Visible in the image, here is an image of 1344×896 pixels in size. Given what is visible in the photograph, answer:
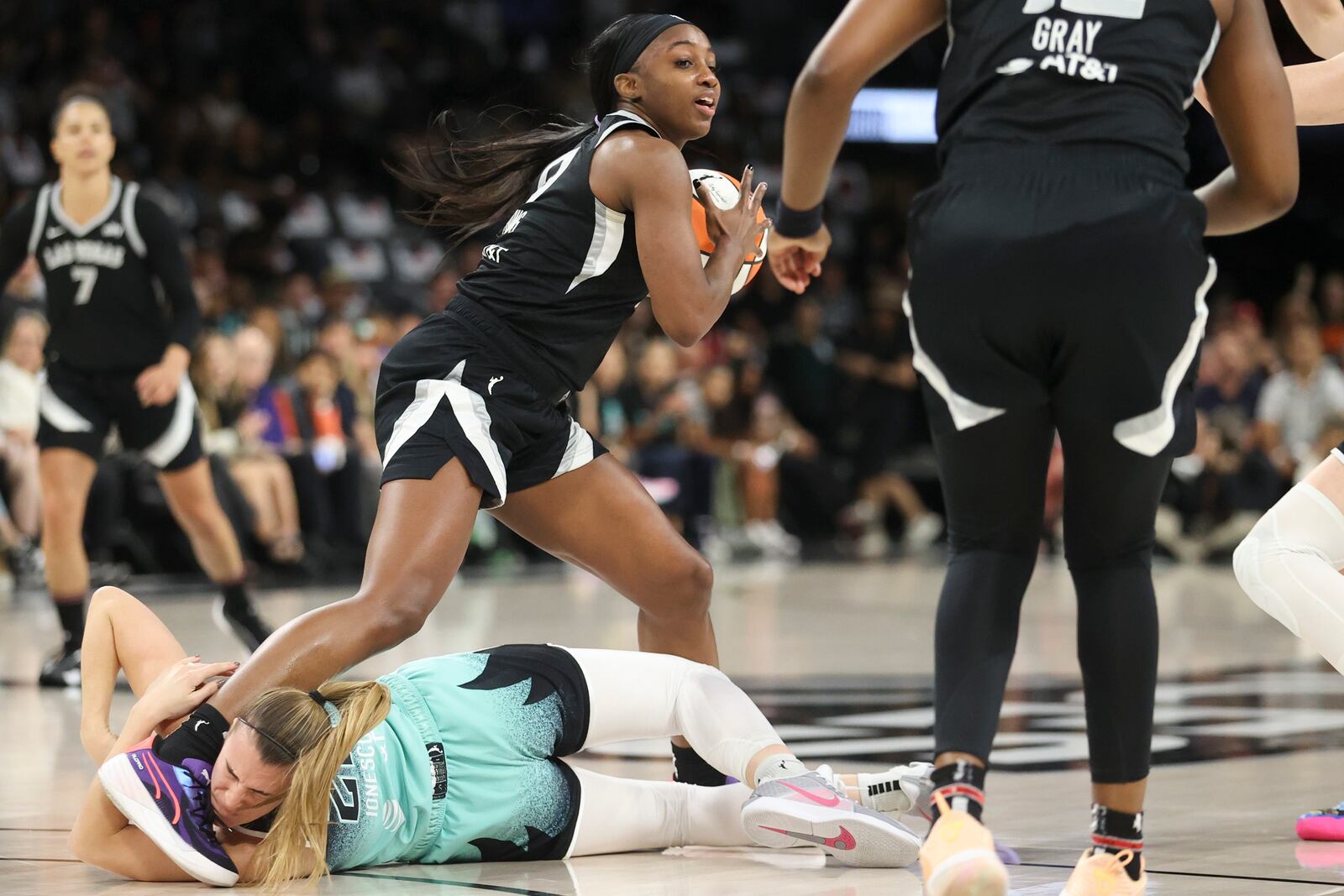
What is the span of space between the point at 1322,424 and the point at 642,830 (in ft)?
30.0

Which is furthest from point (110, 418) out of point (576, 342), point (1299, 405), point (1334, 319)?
point (1334, 319)

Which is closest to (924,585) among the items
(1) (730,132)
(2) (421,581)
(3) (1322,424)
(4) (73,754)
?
(3) (1322,424)

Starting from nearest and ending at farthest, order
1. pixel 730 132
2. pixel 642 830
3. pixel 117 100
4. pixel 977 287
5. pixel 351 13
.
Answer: pixel 977 287
pixel 642 830
pixel 117 100
pixel 351 13
pixel 730 132

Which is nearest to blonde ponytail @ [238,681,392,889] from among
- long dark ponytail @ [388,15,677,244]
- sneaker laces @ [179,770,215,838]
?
sneaker laces @ [179,770,215,838]

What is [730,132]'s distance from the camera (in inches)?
689

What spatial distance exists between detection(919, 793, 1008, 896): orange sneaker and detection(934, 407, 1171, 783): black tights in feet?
0.45

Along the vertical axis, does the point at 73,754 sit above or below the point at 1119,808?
below

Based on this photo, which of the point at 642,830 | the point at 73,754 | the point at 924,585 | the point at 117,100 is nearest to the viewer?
the point at 642,830

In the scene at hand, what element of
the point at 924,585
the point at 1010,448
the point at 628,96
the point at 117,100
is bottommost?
the point at 924,585

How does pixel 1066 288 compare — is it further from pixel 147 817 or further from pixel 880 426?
pixel 880 426

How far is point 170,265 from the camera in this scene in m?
6.13

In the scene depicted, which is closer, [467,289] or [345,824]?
[345,824]

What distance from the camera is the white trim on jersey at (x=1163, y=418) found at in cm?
257

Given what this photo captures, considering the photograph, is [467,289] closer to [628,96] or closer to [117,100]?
[628,96]
